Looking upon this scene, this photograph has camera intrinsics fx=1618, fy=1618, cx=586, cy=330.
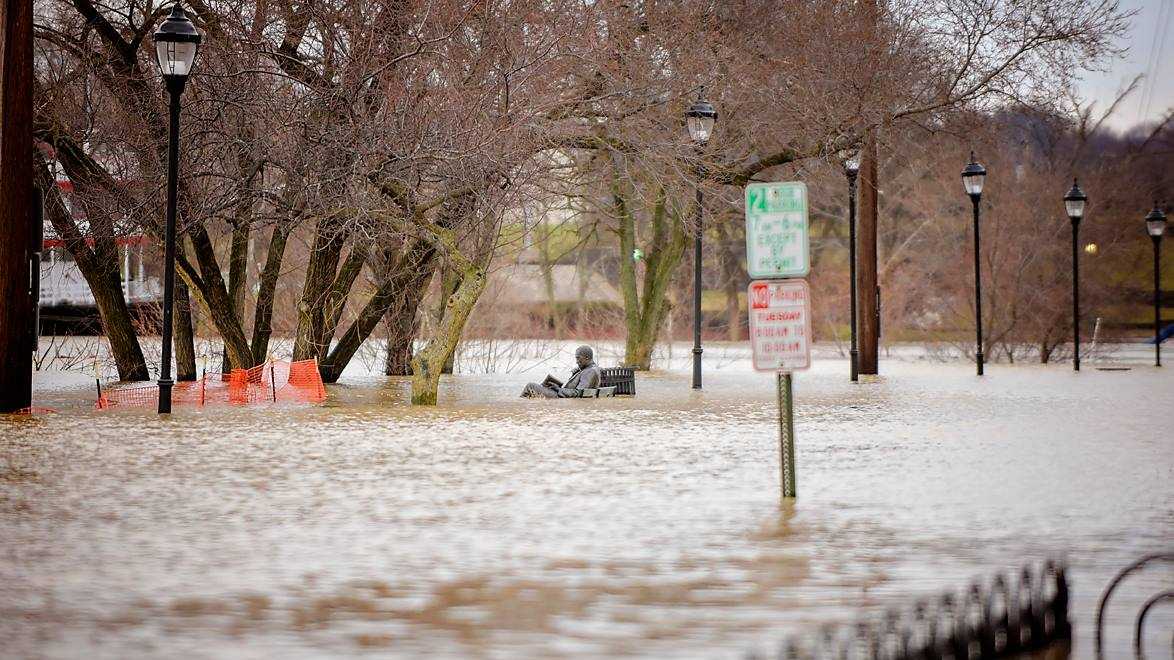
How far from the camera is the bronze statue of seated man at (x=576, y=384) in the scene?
27.6 meters

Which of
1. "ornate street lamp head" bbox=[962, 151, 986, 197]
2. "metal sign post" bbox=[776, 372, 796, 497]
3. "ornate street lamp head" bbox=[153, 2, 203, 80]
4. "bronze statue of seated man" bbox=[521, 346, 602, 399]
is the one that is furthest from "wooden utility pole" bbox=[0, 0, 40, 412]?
"ornate street lamp head" bbox=[962, 151, 986, 197]

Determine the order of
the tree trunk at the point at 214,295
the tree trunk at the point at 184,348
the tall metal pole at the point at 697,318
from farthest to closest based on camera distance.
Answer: the tree trunk at the point at 184,348 < the tall metal pole at the point at 697,318 < the tree trunk at the point at 214,295

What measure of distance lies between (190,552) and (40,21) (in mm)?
22929

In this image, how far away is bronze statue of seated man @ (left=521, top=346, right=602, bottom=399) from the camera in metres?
27.6

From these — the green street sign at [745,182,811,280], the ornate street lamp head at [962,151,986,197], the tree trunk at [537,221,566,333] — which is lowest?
the green street sign at [745,182,811,280]

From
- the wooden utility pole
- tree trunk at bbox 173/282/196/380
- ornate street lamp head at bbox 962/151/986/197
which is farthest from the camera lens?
ornate street lamp head at bbox 962/151/986/197

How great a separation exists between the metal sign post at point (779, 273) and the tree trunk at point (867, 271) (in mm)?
26317

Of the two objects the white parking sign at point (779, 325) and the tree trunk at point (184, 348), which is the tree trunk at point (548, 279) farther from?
the white parking sign at point (779, 325)

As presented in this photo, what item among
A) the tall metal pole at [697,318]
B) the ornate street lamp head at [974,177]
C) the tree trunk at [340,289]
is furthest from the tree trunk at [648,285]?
the tree trunk at [340,289]

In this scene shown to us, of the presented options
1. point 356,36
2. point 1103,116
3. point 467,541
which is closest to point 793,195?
point 467,541

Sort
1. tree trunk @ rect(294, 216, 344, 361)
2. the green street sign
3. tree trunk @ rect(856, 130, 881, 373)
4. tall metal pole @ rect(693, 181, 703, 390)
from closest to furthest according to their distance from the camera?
the green street sign, tree trunk @ rect(294, 216, 344, 361), tall metal pole @ rect(693, 181, 703, 390), tree trunk @ rect(856, 130, 881, 373)

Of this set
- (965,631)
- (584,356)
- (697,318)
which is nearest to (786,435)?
(965,631)

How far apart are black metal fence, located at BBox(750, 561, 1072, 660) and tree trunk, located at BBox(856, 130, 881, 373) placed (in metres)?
31.4

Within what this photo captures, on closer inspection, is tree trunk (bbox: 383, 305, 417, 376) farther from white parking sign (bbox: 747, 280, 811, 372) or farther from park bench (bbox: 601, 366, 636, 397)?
white parking sign (bbox: 747, 280, 811, 372)
